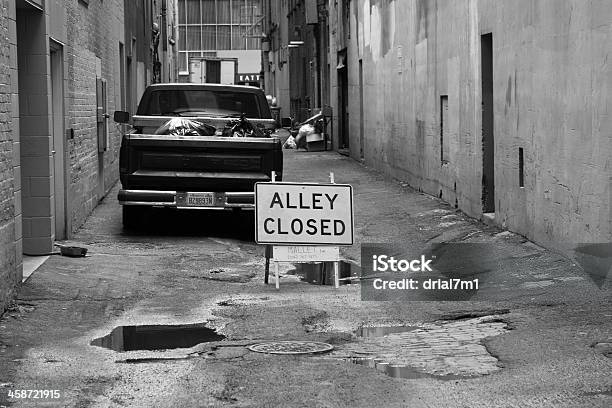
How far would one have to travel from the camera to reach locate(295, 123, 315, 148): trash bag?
3627 centimetres

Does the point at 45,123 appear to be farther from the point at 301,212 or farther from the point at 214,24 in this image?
the point at 214,24

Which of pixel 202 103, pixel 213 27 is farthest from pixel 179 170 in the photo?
pixel 213 27

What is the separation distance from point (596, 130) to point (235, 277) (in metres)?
3.90

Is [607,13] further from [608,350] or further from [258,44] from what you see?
[258,44]

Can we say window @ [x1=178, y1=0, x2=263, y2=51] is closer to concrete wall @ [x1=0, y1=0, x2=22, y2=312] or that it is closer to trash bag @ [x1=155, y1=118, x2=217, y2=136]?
trash bag @ [x1=155, y1=118, x2=217, y2=136]

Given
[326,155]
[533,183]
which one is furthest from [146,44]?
[533,183]

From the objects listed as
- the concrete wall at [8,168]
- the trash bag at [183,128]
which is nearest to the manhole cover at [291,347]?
the concrete wall at [8,168]

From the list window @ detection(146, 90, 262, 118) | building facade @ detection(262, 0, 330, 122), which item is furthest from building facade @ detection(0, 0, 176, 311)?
building facade @ detection(262, 0, 330, 122)

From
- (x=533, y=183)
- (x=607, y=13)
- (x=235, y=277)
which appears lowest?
A: (x=235, y=277)

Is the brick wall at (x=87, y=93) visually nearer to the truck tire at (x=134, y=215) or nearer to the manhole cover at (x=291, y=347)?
the truck tire at (x=134, y=215)

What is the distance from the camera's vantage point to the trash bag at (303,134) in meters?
36.3

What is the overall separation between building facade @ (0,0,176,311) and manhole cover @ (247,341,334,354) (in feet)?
8.09

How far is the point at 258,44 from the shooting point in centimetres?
9025

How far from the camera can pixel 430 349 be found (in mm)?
7961
